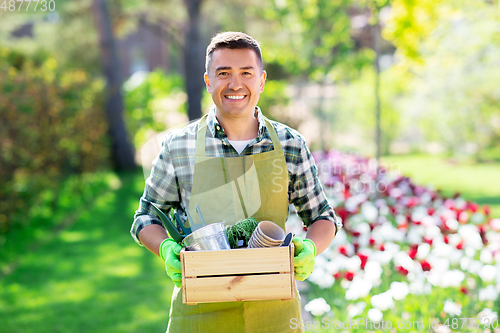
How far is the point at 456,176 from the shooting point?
8.43 metres

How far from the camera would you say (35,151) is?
19.3 feet

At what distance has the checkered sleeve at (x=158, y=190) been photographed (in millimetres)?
1625

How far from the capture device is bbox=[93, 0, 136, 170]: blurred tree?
932 centimetres

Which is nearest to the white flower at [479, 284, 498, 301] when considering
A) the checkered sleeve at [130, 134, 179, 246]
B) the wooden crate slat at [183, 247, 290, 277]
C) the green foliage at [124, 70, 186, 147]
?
A: the wooden crate slat at [183, 247, 290, 277]

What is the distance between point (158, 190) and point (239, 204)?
285mm

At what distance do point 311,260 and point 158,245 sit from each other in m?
0.51

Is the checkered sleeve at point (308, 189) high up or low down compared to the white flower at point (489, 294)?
up

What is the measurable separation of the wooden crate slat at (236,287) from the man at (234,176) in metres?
0.25

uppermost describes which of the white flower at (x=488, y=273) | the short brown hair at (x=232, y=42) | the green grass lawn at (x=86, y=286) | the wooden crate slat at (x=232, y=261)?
the short brown hair at (x=232, y=42)

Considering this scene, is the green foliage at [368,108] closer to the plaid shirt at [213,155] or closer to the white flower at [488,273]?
the white flower at [488,273]

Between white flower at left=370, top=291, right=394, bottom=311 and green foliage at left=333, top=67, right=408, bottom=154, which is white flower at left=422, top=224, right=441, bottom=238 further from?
green foliage at left=333, top=67, right=408, bottom=154

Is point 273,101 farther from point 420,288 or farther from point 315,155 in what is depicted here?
point 420,288

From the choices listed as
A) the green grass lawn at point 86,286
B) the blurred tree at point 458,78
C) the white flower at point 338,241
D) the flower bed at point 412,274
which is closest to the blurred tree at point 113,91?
the green grass lawn at point 86,286

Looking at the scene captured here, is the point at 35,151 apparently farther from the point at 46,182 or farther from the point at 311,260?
the point at 311,260
